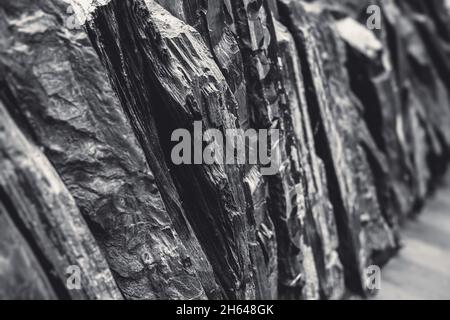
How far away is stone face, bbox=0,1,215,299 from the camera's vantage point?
4.95m

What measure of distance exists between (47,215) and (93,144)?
833 mm

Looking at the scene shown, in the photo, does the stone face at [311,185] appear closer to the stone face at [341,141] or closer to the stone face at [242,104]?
the stone face at [341,141]

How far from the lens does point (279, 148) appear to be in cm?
736

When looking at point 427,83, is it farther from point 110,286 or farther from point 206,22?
point 110,286

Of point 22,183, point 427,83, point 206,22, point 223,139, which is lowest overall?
point 427,83

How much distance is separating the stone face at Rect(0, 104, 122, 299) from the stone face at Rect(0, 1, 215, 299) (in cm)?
22

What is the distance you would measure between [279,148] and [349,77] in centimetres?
357

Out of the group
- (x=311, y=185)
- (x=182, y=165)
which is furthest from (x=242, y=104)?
(x=311, y=185)

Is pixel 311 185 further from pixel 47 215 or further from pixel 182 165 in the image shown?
pixel 47 215

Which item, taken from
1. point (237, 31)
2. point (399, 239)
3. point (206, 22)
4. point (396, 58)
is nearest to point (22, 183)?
point (206, 22)

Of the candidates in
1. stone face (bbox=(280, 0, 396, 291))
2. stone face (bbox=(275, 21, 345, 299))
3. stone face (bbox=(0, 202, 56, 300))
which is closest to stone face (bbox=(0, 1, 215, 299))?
stone face (bbox=(0, 202, 56, 300))

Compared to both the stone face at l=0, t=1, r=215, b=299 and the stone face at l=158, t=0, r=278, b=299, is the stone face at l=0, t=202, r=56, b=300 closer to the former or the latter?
the stone face at l=0, t=1, r=215, b=299

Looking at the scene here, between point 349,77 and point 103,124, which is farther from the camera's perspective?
point 349,77

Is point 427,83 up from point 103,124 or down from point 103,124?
down
